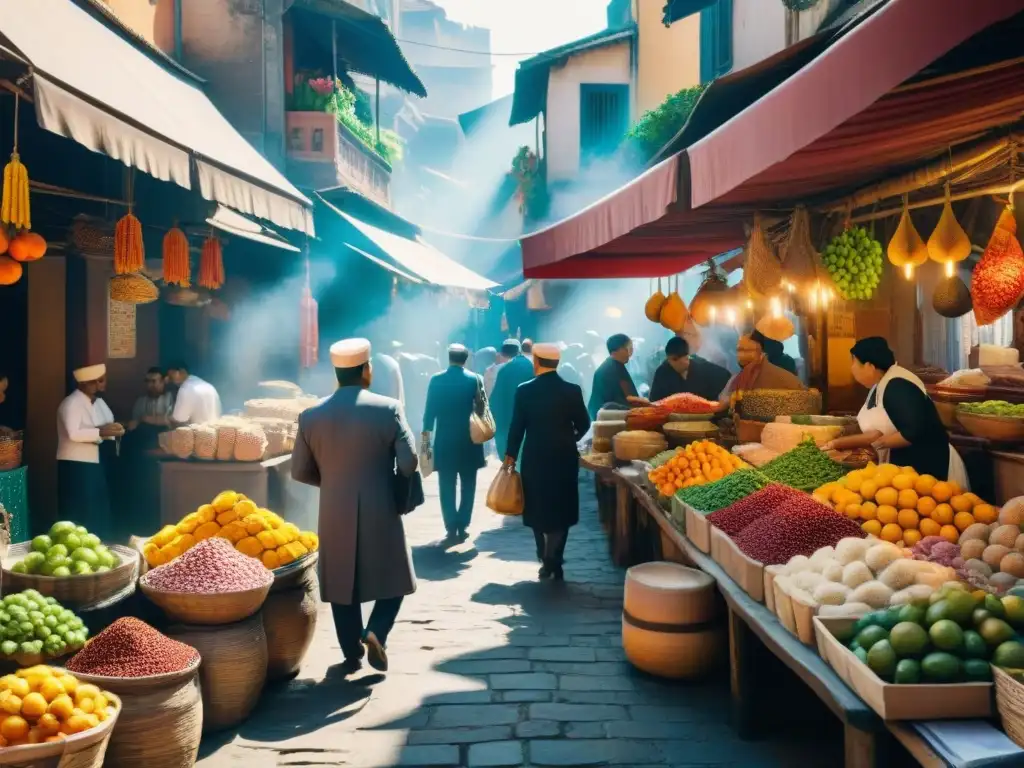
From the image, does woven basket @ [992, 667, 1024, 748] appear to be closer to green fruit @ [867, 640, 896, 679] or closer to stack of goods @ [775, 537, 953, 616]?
green fruit @ [867, 640, 896, 679]

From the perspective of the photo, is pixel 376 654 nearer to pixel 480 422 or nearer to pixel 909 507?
pixel 909 507

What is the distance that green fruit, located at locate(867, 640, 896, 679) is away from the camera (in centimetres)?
342

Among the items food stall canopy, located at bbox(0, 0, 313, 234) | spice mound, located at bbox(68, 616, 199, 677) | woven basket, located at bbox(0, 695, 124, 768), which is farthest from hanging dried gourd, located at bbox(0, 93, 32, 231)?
woven basket, located at bbox(0, 695, 124, 768)

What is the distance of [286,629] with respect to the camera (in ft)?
19.1

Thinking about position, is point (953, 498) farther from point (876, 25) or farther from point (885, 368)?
point (876, 25)

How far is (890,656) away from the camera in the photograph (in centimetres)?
343

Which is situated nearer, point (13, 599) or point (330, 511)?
point (13, 599)

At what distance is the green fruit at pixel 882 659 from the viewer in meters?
3.42

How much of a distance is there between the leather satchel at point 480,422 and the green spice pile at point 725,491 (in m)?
3.85

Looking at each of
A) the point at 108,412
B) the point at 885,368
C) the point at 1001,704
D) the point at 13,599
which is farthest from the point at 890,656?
the point at 108,412

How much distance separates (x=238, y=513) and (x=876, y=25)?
4521mm

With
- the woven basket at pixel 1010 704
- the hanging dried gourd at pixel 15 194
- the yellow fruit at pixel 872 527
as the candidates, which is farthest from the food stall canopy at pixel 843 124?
the hanging dried gourd at pixel 15 194

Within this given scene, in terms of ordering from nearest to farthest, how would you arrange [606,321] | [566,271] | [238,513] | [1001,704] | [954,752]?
1. [954,752]
2. [1001,704]
3. [238,513]
4. [566,271]
5. [606,321]

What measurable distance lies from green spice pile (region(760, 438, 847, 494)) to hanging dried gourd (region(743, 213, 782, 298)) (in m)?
1.35
